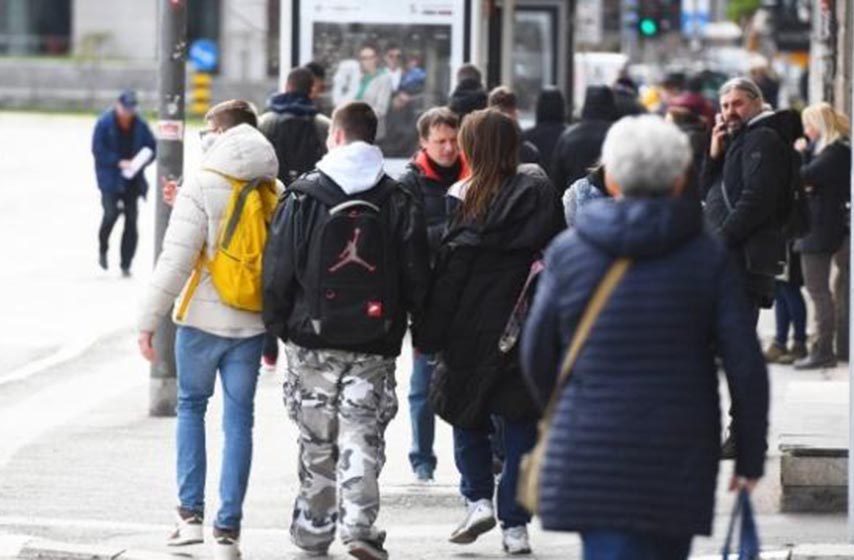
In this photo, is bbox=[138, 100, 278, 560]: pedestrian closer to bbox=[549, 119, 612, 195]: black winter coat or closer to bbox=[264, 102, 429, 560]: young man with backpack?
bbox=[264, 102, 429, 560]: young man with backpack

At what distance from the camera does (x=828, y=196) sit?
1653 cm

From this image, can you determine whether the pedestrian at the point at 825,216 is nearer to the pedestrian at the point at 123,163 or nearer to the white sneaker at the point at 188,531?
the white sneaker at the point at 188,531

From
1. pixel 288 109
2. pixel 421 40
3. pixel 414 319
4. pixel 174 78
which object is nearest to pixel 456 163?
pixel 414 319

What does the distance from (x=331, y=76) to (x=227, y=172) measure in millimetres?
9080

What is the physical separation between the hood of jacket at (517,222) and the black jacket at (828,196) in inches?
263

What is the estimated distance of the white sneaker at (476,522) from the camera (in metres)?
10.1

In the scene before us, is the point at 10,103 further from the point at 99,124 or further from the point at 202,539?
the point at 202,539

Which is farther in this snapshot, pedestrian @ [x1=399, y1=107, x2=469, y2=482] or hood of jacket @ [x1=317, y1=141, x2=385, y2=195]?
pedestrian @ [x1=399, y1=107, x2=469, y2=482]

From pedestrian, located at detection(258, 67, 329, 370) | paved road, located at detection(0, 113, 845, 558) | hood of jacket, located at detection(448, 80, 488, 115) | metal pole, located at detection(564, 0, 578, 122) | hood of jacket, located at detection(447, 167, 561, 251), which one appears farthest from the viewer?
metal pole, located at detection(564, 0, 578, 122)

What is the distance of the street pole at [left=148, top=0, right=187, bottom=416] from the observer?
45.0 feet

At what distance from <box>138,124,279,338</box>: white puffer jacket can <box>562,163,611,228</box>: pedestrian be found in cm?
146

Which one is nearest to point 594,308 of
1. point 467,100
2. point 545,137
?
point 467,100

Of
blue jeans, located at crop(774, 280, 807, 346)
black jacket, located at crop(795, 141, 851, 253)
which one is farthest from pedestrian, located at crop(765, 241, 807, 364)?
black jacket, located at crop(795, 141, 851, 253)

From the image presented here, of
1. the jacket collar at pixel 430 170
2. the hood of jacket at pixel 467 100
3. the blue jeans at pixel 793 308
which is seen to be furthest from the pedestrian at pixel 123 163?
the jacket collar at pixel 430 170
